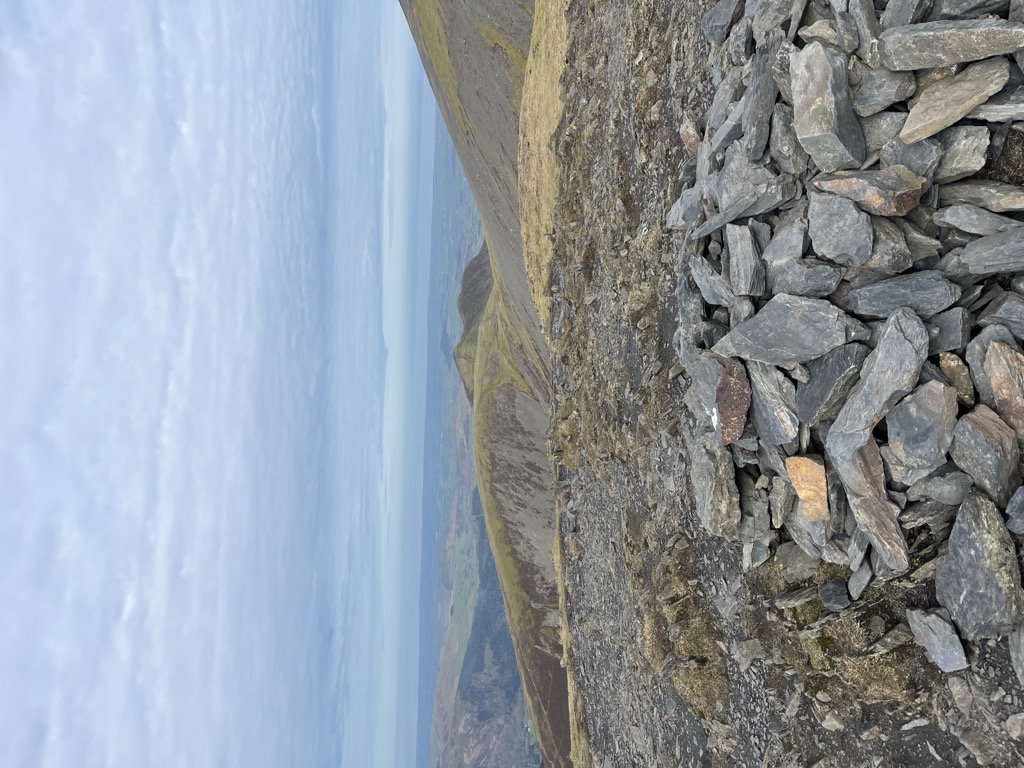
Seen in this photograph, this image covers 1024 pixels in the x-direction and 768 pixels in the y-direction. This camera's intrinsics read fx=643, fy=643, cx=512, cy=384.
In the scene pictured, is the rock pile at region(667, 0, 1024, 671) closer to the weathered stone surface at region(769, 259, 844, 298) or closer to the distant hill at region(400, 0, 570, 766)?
the weathered stone surface at region(769, 259, 844, 298)

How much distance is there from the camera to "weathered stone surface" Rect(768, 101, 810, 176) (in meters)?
5.00

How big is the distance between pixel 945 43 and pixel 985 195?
989 mm

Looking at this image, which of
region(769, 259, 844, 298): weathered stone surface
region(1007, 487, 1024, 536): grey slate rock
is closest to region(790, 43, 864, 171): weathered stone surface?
region(769, 259, 844, 298): weathered stone surface

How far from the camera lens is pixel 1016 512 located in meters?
3.92

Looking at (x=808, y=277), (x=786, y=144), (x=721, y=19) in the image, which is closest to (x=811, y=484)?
(x=808, y=277)

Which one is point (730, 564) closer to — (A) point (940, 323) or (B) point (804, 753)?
(B) point (804, 753)

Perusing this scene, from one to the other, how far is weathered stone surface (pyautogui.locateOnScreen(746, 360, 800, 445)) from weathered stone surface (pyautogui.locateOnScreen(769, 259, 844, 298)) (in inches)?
26.5

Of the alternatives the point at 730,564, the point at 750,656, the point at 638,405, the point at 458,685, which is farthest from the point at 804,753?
the point at 458,685

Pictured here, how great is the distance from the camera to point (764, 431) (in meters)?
5.31

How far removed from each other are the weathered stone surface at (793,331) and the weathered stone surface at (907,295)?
14 centimetres

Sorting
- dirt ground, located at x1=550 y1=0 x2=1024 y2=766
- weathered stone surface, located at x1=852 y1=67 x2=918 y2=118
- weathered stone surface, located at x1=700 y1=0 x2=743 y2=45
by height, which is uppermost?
weathered stone surface, located at x1=700 y1=0 x2=743 y2=45

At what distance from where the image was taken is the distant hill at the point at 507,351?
51.1ft

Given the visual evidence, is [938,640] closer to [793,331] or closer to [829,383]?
[829,383]

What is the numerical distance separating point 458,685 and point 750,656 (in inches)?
3192
